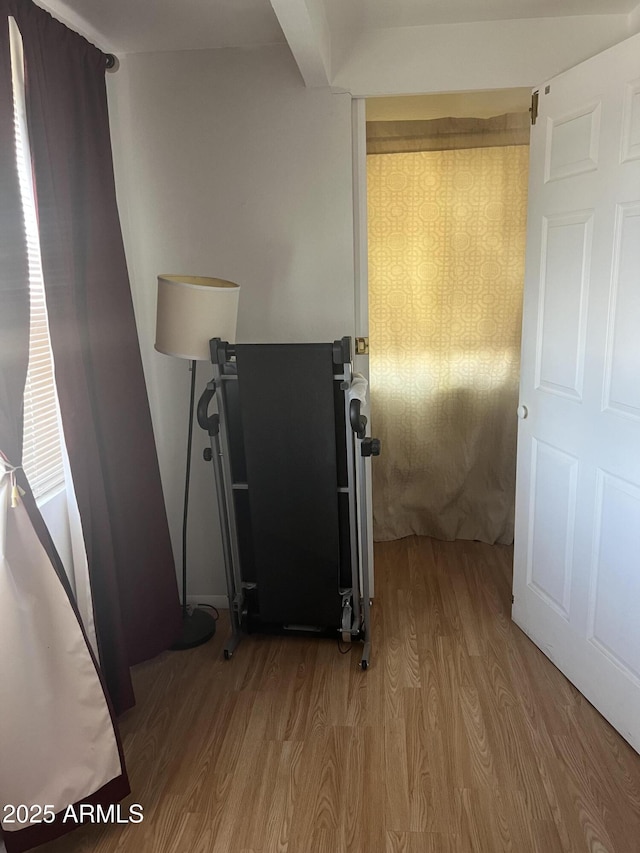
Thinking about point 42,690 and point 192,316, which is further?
point 192,316

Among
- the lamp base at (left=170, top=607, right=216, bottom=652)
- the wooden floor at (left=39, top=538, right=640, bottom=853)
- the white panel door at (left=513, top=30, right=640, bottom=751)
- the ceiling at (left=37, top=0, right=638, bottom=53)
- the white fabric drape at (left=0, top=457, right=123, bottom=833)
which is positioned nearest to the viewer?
the white fabric drape at (left=0, top=457, right=123, bottom=833)

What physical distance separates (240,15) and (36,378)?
136 cm

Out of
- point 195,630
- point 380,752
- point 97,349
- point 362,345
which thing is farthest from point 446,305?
point 380,752

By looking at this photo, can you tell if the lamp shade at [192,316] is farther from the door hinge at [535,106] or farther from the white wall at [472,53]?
the door hinge at [535,106]

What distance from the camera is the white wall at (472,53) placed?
228cm

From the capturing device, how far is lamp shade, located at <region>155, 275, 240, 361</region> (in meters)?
2.15

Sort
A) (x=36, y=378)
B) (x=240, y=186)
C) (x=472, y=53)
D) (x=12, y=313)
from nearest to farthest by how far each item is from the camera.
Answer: (x=12, y=313) < (x=36, y=378) < (x=472, y=53) < (x=240, y=186)

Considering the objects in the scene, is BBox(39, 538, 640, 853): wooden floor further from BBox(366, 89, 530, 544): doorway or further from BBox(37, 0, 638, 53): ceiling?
BBox(37, 0, 638, 53): ceiling

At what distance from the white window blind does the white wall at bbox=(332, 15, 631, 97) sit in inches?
46.2

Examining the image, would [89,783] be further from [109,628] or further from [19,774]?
[109,628]

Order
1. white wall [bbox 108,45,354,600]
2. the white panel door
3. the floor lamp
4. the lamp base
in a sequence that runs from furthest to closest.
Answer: the lamp base < white wall [bbox 108,45,354,600] < the floor lamp < the white panel door

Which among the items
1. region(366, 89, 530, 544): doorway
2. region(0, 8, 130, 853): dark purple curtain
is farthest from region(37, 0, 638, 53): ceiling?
region(366, 89, 530, 544): doorway

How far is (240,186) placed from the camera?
2.53 metres

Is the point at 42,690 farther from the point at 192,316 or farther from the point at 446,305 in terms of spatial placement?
the point at 446,305
